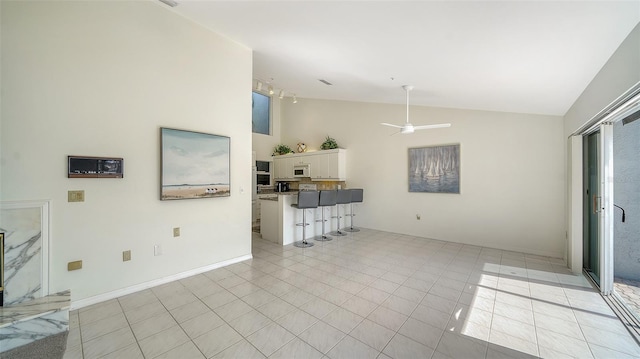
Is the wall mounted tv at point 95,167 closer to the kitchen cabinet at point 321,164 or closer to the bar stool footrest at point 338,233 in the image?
the bar stool footrest at point 338,233

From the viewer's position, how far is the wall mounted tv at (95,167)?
2506mm

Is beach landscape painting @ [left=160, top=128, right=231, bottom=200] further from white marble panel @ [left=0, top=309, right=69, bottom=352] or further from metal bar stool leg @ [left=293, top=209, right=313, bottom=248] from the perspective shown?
metal bar stool leg @ [left=293, top=209, right=313, bottom=248]

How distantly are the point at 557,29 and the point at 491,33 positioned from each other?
0.43 meters

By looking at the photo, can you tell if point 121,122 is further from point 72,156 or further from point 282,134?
point 282,134

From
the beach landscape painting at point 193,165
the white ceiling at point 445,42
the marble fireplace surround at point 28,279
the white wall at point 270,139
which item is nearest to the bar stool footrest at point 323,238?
the beach landscape painting at point 193,165

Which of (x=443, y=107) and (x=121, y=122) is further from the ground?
(x=443, y=107)

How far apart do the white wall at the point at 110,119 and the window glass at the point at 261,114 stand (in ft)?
13.7

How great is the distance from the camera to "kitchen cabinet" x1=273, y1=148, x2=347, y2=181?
673 centimetres

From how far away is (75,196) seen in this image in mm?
2529

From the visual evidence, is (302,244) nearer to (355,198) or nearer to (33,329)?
(355,198)

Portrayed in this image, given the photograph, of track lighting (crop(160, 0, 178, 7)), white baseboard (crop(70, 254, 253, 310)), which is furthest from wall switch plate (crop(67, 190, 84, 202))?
track lighting (crop(160, 0, 178, 7))

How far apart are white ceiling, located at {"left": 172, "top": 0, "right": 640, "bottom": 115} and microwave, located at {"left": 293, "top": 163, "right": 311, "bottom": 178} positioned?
3234mm

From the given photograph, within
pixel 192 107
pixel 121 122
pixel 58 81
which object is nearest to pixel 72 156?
pixel 121 122

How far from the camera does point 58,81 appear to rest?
7.98ft
